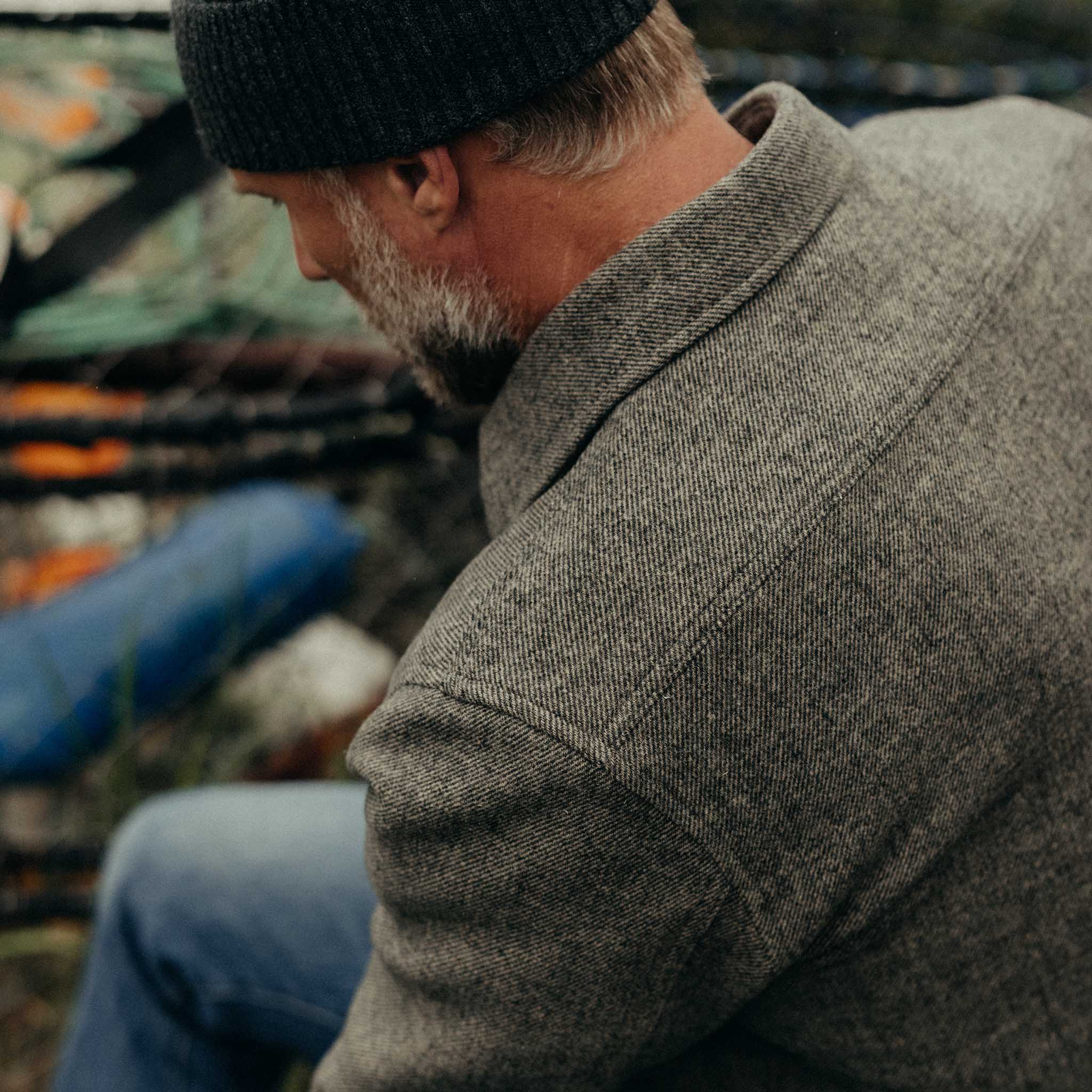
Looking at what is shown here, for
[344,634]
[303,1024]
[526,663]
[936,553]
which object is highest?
[936,553]

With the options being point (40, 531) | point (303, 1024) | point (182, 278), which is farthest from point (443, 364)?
point (40, 531)

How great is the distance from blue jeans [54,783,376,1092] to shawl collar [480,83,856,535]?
2.36 feet

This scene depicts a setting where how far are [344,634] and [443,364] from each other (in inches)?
62.7

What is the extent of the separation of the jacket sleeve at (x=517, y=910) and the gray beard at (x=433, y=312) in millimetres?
384

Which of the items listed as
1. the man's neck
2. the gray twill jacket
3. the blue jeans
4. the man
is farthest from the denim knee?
the man's neck

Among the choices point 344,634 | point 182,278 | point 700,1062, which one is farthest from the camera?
point 344,634

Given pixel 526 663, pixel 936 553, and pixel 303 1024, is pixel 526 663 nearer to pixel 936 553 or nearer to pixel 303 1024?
pixel 936 553

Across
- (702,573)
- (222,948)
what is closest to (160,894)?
(222,948)

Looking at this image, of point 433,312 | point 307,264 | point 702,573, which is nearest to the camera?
point 702,573

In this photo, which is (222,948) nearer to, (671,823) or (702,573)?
(671,823)

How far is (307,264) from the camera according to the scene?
119cm

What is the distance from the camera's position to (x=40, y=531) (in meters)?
2.65

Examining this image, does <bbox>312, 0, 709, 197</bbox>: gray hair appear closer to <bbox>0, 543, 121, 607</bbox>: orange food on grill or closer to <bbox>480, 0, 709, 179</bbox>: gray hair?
<bbox>480, 0, 709, 179</bbox>: gray hair

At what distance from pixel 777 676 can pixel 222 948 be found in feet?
3.18
